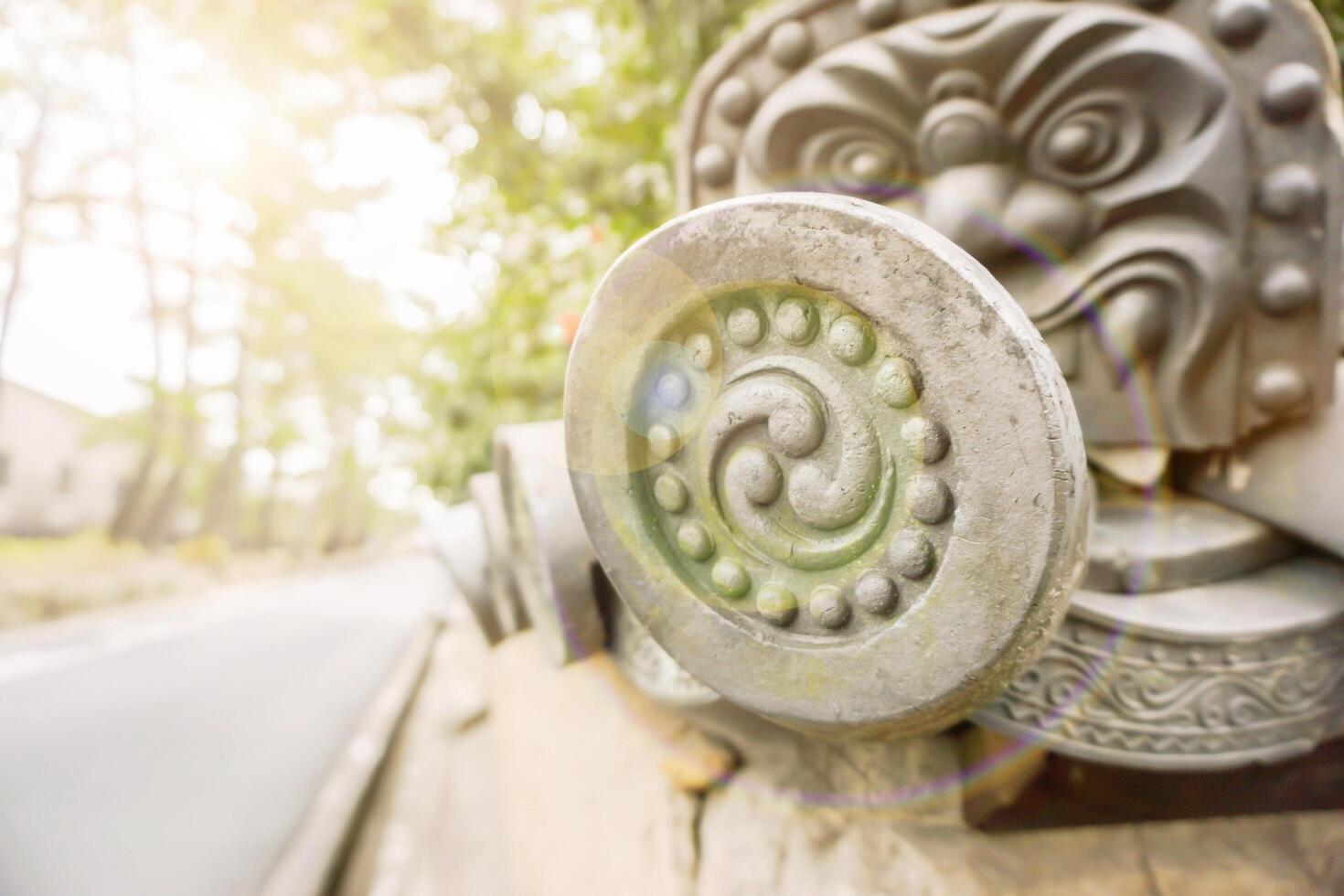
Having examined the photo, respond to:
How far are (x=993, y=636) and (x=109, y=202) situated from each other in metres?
7.97

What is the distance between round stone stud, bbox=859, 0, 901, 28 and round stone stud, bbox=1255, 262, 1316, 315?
553 millimetres

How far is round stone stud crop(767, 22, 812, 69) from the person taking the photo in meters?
0.96

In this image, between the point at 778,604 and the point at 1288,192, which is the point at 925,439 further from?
the point at 1288,192

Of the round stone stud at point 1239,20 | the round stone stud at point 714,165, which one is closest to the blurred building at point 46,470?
the round stone stud at point 714,165

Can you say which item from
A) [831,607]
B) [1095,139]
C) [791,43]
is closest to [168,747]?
[831,607]

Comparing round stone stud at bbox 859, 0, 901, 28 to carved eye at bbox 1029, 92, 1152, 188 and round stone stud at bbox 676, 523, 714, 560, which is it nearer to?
carved eye at bbox 1029, 92, 1152, 188

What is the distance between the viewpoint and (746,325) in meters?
0.55

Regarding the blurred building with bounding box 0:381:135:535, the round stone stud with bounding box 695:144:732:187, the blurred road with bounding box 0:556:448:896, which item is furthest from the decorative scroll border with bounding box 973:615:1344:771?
the blurred building with bounding box 0:381:135:535

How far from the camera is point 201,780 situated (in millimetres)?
1996

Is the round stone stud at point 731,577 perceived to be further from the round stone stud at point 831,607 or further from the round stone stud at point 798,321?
the round stone stud at point 798,321

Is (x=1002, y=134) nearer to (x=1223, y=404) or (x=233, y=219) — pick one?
(x=1223, y=404)

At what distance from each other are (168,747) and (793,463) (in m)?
2.58

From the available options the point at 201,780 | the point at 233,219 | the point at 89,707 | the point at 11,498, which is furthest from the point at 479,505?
the point at 11,498

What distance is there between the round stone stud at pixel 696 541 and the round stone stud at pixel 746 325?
17cm
